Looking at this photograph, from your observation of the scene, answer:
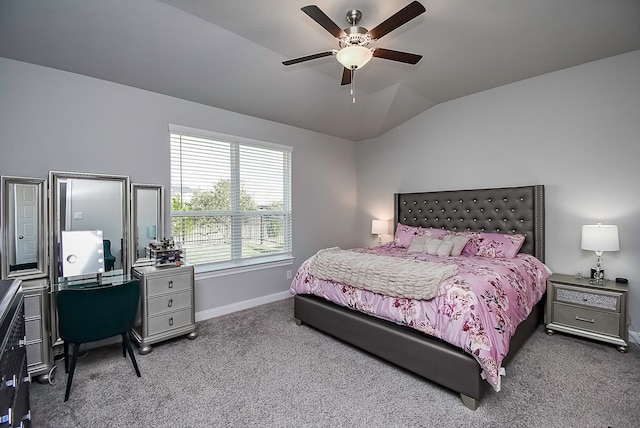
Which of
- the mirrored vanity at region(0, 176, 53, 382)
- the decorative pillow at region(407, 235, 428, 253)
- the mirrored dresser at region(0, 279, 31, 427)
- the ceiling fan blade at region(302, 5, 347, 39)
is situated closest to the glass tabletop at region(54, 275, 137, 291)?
the mirrored vanity at region(0, 176, 53, 382)

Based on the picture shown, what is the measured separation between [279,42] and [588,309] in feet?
12.9

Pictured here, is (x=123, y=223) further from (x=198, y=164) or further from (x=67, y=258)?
(x=198, y=164)

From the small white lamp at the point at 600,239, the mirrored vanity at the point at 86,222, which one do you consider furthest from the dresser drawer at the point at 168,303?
the small white lamp at the point at 600,239

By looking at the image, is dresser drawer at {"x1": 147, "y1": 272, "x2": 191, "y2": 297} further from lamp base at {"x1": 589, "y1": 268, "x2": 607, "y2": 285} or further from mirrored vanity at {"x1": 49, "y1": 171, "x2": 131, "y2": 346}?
lamp base at {"x1": 589, "y1": 268, "x2": 607, "y2": 285}

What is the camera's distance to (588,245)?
111 inches

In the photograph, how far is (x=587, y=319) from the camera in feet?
9.28

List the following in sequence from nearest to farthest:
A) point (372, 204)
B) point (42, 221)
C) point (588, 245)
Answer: point (42, 221)
point (588, 245)
point (372, 204)

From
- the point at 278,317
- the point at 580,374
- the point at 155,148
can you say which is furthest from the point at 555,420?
the point at 155,148

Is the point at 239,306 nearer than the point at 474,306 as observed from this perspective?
No

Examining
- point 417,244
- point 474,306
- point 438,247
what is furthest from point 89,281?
point 438,247

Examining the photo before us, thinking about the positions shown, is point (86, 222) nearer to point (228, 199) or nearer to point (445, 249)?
point (228, 199)

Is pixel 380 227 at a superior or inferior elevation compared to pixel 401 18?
inferior

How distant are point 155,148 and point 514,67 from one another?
4.03 m

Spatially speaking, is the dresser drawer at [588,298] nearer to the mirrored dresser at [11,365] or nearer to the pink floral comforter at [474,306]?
the pink floral comforter at [474,306]
